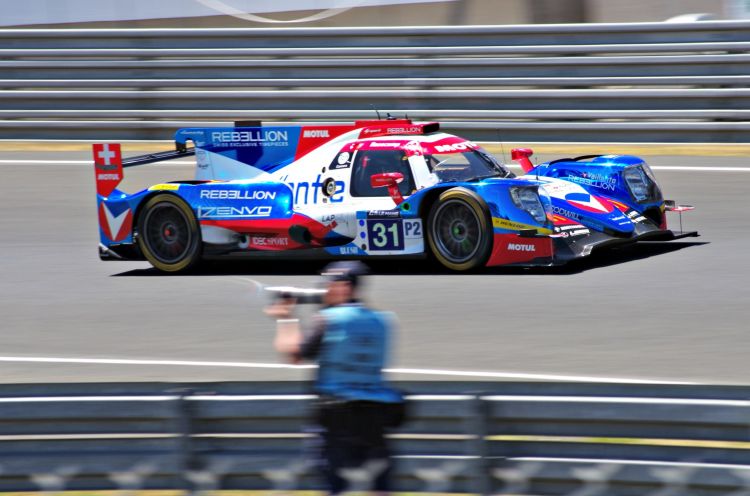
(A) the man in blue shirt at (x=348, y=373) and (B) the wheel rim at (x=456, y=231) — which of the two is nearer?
(A) the man in blue shirt at (x=348, y=373)

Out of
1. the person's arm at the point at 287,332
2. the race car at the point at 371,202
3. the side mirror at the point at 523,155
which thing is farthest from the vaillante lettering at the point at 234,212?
the person's arm at the point at 287,332

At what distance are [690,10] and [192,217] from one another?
1141cm

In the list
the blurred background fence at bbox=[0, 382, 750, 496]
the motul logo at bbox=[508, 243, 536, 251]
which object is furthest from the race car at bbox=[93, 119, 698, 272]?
the blurred background fence at bbox=[0, 382, 750, 496]

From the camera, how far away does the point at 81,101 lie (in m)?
18.7

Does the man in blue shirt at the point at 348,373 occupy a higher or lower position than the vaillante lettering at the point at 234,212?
lower

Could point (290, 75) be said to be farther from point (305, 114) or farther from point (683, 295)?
point (683, 295)

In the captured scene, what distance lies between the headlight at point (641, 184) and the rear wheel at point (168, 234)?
155 inches

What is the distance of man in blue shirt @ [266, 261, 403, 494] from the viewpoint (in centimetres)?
562

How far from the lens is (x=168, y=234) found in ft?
41.7

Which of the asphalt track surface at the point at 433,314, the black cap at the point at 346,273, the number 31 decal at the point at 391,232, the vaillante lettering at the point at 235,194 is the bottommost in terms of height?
the asphalt track surface at the point at 433,314

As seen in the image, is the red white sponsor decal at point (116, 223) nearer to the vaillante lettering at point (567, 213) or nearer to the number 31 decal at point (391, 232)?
the number 31 decal at point (391, 232)

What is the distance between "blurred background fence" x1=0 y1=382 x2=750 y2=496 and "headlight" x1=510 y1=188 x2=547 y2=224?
202 inches

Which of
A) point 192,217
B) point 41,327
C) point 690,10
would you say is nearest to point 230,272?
point 192,217

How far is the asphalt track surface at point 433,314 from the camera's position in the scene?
8.89 metres
